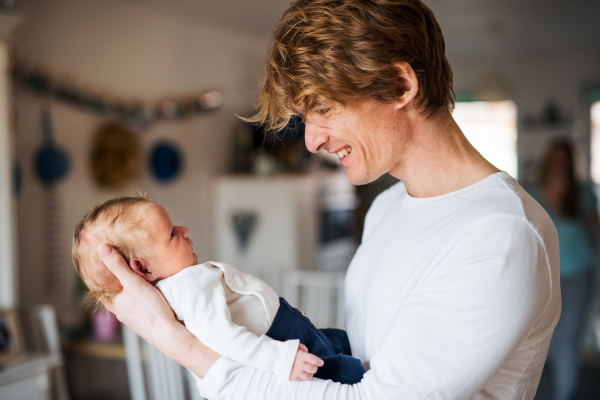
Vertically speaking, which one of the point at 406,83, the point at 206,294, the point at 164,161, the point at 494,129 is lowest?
the point at 206,294

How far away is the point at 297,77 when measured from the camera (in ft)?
2.73

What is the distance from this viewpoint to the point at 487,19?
14.0 feet

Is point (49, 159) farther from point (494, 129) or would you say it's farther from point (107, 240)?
point (494, 129)

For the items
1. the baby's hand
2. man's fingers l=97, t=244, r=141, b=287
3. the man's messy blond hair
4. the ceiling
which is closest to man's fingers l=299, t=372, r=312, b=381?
the baby's hand

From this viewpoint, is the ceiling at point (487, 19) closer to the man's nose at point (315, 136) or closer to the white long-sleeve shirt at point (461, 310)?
the man's nose at point (315, 136)

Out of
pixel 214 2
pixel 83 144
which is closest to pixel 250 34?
pixel 214 2

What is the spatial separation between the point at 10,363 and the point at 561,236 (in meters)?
3.00

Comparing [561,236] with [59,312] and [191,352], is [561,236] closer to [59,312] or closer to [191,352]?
[191,352]

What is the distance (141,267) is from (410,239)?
54 cm

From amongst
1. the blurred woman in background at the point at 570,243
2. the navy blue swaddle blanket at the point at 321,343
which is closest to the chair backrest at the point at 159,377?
the navy blue swaddle blanket at the point at 321,343

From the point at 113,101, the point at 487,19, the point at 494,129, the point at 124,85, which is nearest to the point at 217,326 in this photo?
the point at 113,101

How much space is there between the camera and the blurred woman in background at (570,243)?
2.95 m

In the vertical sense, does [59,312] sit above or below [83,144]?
below

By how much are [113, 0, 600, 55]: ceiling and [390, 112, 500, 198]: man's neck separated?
2.46 m
